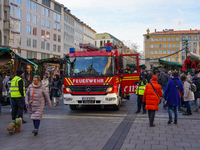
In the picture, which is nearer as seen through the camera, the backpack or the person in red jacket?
the person in red jacket

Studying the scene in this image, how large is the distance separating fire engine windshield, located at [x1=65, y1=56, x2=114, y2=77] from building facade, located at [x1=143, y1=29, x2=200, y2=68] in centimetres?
11418

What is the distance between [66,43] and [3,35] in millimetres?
35230

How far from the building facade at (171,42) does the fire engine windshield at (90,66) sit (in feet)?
375

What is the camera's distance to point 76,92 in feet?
36.5

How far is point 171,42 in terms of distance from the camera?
125000 mm

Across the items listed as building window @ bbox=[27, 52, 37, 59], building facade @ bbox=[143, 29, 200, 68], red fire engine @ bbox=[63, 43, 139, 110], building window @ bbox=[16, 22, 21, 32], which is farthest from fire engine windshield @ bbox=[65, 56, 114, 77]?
building facade @ bbox=[143, 29, 200, 68]

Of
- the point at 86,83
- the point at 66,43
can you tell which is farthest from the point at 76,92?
the point at 66,43

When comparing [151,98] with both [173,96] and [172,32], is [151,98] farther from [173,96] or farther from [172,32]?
[172,32]

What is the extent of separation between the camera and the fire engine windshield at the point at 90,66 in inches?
438

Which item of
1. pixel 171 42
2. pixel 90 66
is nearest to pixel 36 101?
pixel 90 66

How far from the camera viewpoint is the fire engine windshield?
Result: 1112 cm

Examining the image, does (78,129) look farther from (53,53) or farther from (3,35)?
(53,53)

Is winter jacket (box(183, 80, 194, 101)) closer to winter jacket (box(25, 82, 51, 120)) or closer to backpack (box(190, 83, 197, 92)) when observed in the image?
backpack (box(190, 83, 197, 92))

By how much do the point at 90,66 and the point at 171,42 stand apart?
120m
